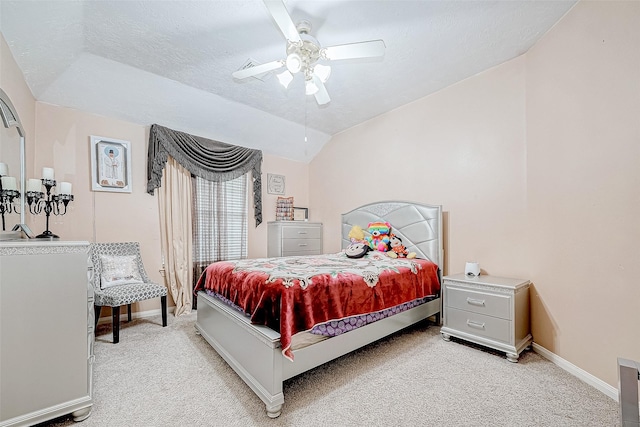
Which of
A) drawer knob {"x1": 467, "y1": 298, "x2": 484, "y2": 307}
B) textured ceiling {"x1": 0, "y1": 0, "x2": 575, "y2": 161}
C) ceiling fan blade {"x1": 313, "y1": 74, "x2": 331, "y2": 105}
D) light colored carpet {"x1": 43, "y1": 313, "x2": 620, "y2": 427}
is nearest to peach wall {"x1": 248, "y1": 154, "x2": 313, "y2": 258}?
textured ceiling {"x1": 0, "y1": 0, "x2": 575, "y2": 161}

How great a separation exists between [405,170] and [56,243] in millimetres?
3610

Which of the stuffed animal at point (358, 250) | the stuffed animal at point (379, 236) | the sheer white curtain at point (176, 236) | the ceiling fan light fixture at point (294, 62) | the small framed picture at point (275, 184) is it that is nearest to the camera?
the ceiling fan light fixture at point (294, 62)

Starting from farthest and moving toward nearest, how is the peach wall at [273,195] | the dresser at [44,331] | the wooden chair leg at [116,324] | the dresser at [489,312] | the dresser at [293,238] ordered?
the peach wall at [273,195], the dresser at [293,238], the wooden chair leg at [116,324], the dresser at [489,312], the dresser at [44,331]

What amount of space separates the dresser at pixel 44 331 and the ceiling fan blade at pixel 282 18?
1.87 meters

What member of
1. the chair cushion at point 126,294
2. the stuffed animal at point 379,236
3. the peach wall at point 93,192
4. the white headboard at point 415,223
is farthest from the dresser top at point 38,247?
the white headboard at point 415,223

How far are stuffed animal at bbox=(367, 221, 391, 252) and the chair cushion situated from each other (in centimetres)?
260

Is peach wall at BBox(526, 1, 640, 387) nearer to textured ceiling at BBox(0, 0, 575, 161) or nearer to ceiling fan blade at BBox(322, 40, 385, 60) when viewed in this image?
textured ceiling at BBox(0, 0, 575, 161)

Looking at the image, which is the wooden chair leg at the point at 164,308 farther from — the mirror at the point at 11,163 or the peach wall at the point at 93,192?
the mirror at the point at 11,163

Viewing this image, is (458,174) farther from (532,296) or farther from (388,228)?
(532,296)

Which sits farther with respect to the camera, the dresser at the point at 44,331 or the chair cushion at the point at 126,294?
the chair cushion at the point at 126,294

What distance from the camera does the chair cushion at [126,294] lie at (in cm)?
268

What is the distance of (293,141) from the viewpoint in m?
4.84

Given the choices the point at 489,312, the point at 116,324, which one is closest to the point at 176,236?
the point at 116,324

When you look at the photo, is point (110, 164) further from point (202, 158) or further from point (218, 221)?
point (218, 221)
